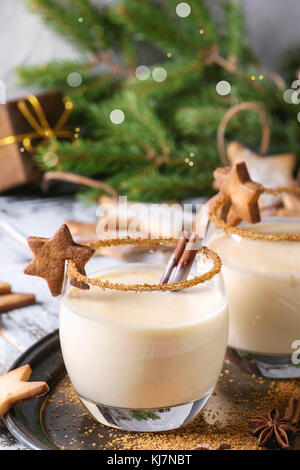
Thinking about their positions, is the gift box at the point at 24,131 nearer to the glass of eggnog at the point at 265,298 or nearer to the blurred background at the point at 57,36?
the blurred background at the point at 57,36

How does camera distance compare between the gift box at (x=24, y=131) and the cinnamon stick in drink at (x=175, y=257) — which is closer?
the cinnamon stick in drink at (x=175, y=257)

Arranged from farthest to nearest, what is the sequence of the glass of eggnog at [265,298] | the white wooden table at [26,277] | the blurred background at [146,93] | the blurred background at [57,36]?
1. the blurred background at [57,36]
2. the blurred background at [146,93]
3. the white wooden table at [26,277]
4. the glass of eggnog at [265,298]

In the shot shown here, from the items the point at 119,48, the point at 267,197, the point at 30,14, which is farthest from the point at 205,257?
the point at 30,14

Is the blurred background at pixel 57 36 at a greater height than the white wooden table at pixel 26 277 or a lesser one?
greater

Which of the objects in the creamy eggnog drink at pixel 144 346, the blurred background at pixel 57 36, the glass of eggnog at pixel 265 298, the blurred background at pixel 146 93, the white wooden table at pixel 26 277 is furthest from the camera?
the blurred background at pixel 57 36

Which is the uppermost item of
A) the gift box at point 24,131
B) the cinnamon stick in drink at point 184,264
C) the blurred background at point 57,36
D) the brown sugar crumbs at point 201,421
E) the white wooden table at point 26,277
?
the blurred background at point 57,36

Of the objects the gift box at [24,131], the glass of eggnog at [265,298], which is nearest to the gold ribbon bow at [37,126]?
the gift box at [24,131]

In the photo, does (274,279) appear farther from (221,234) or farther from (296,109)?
(296,109)
